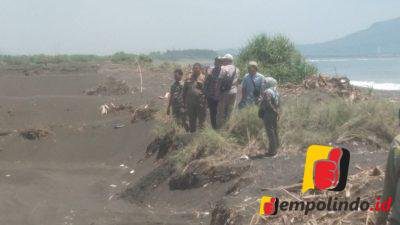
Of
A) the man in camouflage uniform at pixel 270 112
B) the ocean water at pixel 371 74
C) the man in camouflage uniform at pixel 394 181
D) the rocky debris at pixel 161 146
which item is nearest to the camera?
the man in camouflage uniform at pixel 394 181

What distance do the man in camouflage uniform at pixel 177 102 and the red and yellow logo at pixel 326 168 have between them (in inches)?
243

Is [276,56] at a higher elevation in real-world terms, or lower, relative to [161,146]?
higher

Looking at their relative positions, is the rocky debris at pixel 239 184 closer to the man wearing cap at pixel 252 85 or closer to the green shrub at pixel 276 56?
the man wearing cap at pixel 252 85

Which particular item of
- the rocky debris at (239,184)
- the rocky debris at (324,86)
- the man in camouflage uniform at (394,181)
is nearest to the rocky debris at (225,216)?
the rocky debris at (239,184)

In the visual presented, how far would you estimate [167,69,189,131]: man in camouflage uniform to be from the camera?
13336 mm

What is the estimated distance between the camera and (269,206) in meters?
7.45

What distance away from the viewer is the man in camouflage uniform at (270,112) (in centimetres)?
1067

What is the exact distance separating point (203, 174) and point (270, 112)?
5.35 ft

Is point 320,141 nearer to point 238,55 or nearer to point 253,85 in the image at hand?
point 253,85

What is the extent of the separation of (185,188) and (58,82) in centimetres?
2106

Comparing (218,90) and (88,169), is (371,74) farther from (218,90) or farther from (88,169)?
(218,90)

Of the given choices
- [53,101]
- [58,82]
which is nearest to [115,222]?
[53,101]

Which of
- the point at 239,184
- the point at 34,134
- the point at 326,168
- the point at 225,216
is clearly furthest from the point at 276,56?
the point at 326,168

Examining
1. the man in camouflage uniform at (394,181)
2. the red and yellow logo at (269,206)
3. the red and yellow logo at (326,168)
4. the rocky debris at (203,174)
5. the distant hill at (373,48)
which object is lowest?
the distant hill at (373,48)
